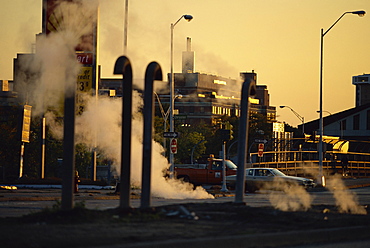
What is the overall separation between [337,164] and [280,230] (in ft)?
161

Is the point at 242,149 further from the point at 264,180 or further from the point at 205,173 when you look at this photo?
the point at 205,173

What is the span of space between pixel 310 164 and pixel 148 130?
141 feet

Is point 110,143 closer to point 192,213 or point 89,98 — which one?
point 89,98

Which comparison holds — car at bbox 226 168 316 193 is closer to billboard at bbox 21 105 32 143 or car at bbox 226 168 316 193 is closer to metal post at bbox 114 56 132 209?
billboard at bbox 21 105 32 143

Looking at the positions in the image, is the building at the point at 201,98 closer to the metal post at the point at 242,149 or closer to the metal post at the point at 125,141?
the metal post at the point at 242,149

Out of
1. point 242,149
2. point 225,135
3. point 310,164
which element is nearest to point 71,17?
point 242,149

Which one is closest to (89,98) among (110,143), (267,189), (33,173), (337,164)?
(110,143)

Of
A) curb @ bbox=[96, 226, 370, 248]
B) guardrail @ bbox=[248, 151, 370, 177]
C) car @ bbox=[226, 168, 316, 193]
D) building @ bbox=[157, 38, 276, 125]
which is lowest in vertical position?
curb @ bbox=[96, 226, 370, 248]

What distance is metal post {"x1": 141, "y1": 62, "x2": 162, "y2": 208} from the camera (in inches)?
615

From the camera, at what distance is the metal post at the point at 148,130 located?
615 inches

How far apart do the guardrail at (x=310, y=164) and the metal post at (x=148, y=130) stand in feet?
104

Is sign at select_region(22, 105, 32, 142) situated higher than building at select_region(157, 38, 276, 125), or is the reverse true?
building at select_region(157, 38, 276, 125)

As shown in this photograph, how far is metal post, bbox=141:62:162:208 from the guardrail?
31.7 m

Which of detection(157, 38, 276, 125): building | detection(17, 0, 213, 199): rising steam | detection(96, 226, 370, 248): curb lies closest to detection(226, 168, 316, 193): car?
detection(17, 0, 213, 199): rising steam
